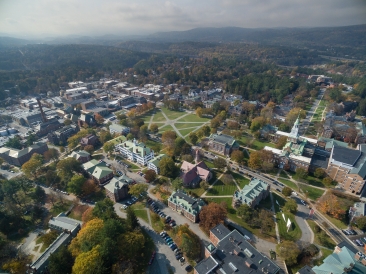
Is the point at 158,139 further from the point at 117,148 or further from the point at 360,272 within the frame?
the point at 360,272

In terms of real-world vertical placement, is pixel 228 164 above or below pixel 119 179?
below

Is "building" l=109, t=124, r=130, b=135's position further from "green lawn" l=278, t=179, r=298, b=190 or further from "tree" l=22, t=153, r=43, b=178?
"green lawn" l=278, t=179, r=298, b=190

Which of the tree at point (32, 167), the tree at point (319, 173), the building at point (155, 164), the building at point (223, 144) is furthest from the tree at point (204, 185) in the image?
the tree at point (32, 167)

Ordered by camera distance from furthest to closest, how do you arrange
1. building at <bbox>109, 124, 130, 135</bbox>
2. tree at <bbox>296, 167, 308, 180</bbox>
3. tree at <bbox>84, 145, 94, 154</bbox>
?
building at <bbox>109, 124, 130, 135</bbox> → tree at <bbox>84, 145, 94, 154</bbox> → tree at <bbox>296, 167, 308, 180</bbox>

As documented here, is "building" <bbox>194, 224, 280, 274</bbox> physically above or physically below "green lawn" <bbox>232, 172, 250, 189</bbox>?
above

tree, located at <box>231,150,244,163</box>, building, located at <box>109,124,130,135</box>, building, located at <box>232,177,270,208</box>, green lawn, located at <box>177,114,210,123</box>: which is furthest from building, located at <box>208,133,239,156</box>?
building, located at <box>109,124,130,135</box>

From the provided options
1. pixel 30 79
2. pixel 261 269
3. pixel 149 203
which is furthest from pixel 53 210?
pixel 30 79
